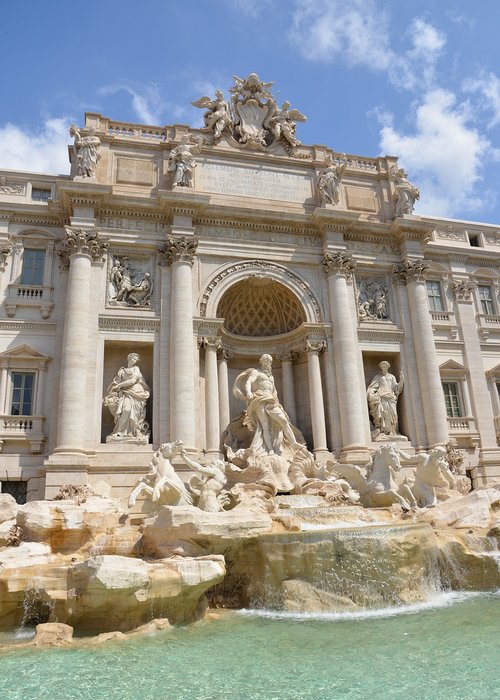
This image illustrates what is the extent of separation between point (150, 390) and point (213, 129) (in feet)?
35.5

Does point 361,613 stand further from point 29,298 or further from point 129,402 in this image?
point 29,298

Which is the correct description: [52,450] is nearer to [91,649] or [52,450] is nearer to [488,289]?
[91,649]

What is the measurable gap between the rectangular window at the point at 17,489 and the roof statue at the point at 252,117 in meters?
14.5

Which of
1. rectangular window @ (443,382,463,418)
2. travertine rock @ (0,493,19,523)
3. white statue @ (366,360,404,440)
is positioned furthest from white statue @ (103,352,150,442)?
rectangular window @ (443,382,463,418)

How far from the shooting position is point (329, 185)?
21.1m

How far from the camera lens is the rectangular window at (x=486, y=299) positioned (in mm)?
23250

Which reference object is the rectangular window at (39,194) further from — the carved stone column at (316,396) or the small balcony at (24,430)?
the carved stone column at (316,396)

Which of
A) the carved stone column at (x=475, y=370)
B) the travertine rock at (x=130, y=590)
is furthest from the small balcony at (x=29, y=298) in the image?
the carved stone column at (x=475, y=370)

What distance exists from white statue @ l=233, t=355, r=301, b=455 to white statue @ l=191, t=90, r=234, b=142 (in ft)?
33.6

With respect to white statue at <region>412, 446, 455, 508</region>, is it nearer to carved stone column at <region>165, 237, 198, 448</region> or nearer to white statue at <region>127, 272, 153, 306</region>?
carved stone column at <region>165, 237, 198, 448</region>

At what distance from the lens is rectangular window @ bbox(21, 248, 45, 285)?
1847 cm

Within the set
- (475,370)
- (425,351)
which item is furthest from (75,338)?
(475,370)

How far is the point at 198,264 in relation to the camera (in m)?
19.3

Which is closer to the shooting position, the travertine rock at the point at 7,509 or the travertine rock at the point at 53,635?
the travertine rock at the point at 53,635
